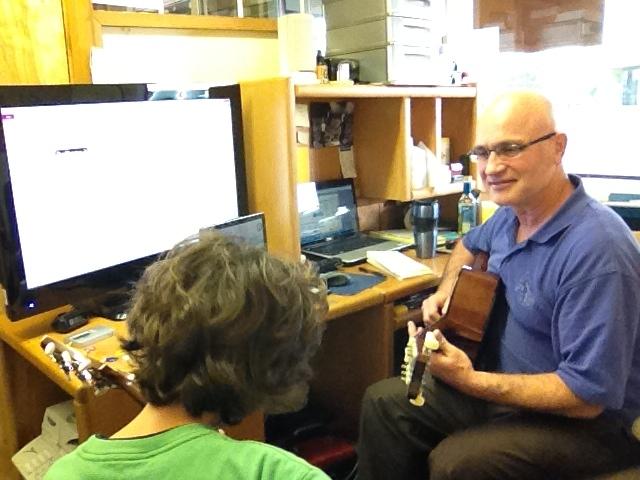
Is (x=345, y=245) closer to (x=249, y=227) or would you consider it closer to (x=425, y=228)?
(x=425, y=228)

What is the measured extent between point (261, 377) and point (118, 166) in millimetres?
1004

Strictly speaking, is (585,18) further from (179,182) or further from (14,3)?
(14,3)

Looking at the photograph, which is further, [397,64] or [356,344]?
[397,64]

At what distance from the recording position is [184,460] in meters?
0.80

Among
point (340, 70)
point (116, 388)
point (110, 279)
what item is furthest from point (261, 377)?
point (340, 70)

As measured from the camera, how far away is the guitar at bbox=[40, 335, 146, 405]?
135cm

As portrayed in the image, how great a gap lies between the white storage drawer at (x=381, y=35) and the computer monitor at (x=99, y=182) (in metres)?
0.56

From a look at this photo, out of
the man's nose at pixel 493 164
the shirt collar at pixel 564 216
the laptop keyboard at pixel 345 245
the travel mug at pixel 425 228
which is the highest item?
the man's nose at pixel 493 164

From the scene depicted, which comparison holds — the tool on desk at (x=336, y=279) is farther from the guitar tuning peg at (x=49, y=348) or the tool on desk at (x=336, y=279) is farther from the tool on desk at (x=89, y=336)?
the guitar tuning peg at (x=49, y=348)

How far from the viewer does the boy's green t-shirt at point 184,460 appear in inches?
31.2

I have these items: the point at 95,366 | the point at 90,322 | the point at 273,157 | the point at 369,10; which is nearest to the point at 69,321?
the point at 90,322

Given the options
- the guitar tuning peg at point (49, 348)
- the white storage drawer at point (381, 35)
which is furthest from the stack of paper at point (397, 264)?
the guitar tuning peg at point (49, 348)

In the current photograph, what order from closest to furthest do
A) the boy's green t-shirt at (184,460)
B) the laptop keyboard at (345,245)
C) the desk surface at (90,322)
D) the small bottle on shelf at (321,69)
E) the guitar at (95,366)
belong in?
the boy's green t-shirt at (184,460)
the guitar at (95,366)
the desk surface at (90,322)
the small bottle on shelf at (321,69)
the laptop keyboard at (345,245)

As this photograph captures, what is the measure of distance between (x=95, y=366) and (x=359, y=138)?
146 centimetres
